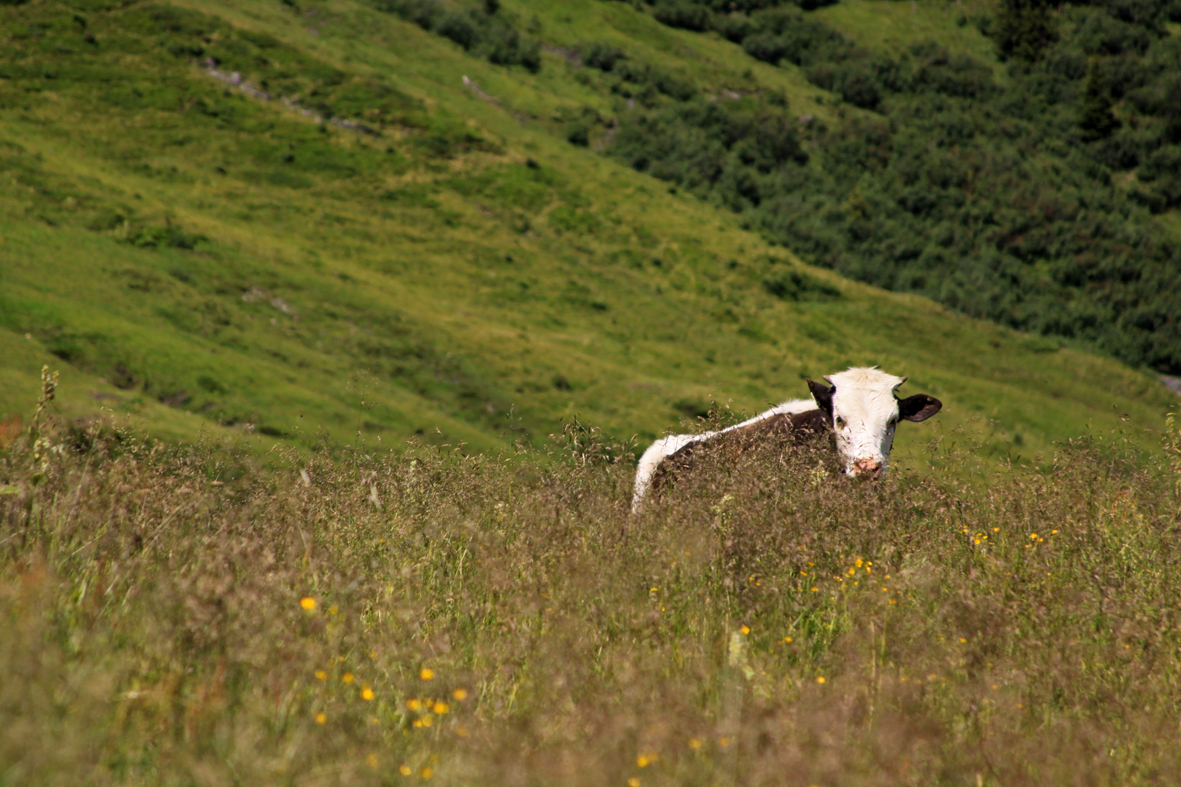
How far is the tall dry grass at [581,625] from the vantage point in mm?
2766

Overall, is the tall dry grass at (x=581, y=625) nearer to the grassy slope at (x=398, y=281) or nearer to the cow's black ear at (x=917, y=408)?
the grassy slope at (x=398, y=281)

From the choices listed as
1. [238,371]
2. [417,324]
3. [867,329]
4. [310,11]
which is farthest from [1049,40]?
[238,371]

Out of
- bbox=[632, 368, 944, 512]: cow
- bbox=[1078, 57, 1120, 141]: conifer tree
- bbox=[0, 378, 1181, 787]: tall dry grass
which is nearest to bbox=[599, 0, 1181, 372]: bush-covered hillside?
bbox=[1078, 57, 1120, 141]: conifer tree

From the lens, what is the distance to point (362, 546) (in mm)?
4918

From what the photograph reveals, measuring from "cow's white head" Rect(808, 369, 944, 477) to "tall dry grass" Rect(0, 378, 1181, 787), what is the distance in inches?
118

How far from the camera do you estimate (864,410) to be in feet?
30.8

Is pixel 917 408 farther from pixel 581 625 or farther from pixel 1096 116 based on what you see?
pixel 1096 116

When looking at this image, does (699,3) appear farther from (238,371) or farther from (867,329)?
(238,371)

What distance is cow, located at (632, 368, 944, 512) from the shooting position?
8.91 m

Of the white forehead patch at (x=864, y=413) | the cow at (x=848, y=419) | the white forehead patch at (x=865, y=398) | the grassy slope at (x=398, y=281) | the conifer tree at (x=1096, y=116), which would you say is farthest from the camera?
the conifer tree at (x=1096, y=116)

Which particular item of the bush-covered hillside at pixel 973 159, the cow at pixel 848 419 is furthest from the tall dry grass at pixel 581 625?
the bush-covered hillside at pixel 973 159

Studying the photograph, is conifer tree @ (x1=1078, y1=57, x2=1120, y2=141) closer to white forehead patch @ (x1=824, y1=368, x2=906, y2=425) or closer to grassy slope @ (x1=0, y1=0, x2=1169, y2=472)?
grassy slope @ (x1=0, y1=0, x2=1169, y2=472)

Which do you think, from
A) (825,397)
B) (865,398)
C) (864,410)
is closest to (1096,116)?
(825,397)

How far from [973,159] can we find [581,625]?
112207 millimetres
